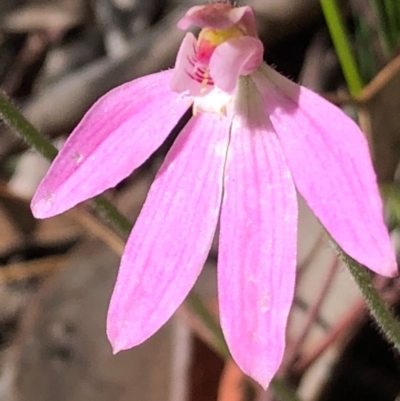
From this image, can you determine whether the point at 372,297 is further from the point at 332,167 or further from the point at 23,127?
the point at 23,127

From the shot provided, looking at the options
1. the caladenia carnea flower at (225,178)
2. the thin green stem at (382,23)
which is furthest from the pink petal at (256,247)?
the thin green stem at (382,23)

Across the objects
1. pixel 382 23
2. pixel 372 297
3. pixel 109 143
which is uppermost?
pixel 109 143

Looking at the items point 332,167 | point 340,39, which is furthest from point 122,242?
point 332,167

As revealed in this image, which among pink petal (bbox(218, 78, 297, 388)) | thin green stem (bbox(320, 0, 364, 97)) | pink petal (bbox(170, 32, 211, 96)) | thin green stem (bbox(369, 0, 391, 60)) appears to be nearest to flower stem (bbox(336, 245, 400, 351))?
pink petal (bbox(218, 78, 297, 388))

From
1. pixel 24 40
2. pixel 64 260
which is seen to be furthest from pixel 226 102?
pixel 24 40

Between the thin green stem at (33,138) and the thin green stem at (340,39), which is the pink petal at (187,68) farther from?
the thin green stem at (340,39)

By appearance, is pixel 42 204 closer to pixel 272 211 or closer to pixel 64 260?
pixel 272 211
